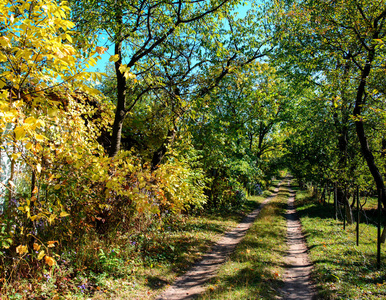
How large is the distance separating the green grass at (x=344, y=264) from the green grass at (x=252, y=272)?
0.93m

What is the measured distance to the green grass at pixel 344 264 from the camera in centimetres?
519

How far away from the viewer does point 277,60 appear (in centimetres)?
1113

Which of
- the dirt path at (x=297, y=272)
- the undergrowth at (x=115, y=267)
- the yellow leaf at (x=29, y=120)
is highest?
the yellow leaf at (x=29, y=120)

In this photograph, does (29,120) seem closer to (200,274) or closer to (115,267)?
(115,267)

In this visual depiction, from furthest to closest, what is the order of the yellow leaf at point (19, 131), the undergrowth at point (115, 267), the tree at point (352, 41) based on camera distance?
the tree at point (352, 41)
the undergrowth at point (115, 267)
the yellow leaf at point (19, 131)

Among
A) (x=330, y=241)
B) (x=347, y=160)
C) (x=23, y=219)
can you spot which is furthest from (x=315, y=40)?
(x=23, y=219)

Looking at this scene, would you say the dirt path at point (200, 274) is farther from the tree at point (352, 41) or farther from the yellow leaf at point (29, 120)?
the tree at point (352, 41)

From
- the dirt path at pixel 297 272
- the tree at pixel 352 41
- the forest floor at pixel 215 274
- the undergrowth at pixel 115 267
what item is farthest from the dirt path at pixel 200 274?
the tree at pixel 352 41

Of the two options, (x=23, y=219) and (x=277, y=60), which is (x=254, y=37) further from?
(x=23, y=219)

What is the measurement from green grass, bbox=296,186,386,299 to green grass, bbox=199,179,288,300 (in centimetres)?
93

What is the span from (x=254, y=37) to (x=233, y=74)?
3.68 m

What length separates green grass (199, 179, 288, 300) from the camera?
16.2 ft

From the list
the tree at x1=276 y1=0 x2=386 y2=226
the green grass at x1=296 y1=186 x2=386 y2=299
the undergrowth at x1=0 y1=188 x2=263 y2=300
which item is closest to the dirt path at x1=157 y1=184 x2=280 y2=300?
the undergrowth at x1=0 y1=188 x2=263 y2=300

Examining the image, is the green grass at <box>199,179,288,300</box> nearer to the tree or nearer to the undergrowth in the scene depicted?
the undergrowth
